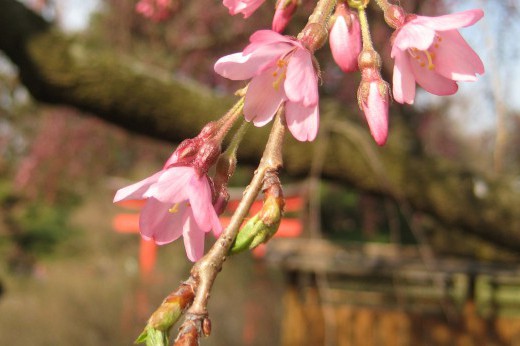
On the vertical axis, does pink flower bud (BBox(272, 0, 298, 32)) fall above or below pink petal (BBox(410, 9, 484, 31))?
above

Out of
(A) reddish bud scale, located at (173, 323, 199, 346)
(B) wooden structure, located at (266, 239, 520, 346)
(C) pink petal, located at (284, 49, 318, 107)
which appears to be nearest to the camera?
(A) reddish bud scale, located at (173, 323, 199, 346)

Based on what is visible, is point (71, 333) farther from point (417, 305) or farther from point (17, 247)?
point (17, 247)

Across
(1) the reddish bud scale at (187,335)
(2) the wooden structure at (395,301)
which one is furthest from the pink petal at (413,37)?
(2) the wooden structure at (395,301)

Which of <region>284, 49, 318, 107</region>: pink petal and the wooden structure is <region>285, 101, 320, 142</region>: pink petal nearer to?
A: <region>284, 49, 318, 107</region>: pink petal

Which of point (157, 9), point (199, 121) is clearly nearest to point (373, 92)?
point (157, 9)

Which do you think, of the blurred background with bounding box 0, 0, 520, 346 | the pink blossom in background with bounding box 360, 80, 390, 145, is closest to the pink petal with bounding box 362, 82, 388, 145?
the pink blossom in background with bounding box 360, 80, 390, 145

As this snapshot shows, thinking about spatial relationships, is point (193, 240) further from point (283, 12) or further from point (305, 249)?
point (305, 249)

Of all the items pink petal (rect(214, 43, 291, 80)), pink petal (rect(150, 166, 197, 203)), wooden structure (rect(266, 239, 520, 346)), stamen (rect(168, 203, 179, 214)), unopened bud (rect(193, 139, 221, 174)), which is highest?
pink petal (rect(214, 43, 291, 80))

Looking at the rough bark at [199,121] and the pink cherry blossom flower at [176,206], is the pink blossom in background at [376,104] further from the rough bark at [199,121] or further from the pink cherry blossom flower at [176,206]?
the rough bark at [199,121]
